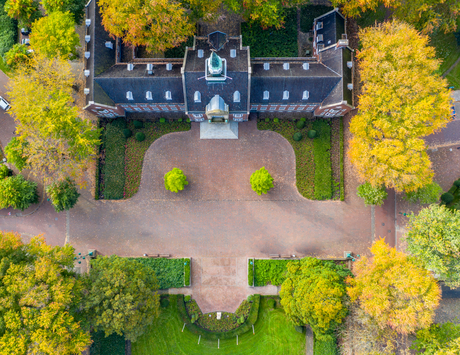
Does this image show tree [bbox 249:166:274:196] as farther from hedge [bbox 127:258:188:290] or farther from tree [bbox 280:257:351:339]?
hedge [bbox 127:258:188:290]

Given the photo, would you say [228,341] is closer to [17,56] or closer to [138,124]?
[138,124]

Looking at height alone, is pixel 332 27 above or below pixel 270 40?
below

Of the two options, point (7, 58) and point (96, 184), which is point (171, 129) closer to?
point (96, 184)

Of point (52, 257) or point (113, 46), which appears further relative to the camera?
point (113, 46)

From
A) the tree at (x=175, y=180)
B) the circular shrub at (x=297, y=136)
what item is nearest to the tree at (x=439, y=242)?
the circular shrub at (x=297, y=136)

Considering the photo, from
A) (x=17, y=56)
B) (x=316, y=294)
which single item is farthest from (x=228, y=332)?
(x=17, y=56)

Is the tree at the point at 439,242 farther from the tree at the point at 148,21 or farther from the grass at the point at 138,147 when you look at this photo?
the tree at the point at 148,21

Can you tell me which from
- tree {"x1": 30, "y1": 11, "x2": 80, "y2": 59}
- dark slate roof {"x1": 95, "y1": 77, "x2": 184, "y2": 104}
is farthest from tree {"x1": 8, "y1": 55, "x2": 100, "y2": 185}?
dark slate roof {"x1": 95, "y1": 77, "x2": 184, "y2": 104}

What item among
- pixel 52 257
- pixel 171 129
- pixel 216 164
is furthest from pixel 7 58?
pixel 216 164
